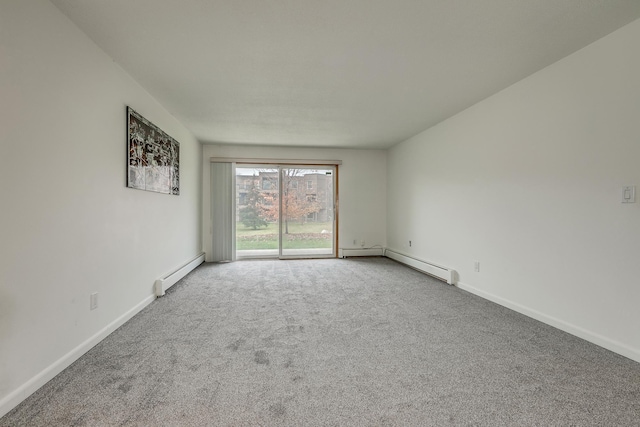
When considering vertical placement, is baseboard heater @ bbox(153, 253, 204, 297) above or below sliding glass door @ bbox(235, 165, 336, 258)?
below

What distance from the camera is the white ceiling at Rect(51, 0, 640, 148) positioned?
1914 mm

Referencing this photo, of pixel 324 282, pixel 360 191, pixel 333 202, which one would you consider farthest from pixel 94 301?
pixel 360 191

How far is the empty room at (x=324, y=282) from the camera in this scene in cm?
160

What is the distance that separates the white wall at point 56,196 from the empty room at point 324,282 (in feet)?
0.05

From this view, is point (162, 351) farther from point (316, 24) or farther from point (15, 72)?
point (316, 24)

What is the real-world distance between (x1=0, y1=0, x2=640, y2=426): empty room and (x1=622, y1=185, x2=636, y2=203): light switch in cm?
1

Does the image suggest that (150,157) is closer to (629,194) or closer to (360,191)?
(360,191)

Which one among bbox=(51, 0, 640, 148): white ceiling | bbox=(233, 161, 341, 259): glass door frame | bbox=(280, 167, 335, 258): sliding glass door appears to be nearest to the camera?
bbox=(51, 0, 640, 148): white ceiling

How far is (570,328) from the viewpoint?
2.49 meters

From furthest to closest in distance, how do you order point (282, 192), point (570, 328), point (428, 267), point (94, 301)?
point (282, 192) → point (428, 267) → point (570, 328) → point (94, 301)

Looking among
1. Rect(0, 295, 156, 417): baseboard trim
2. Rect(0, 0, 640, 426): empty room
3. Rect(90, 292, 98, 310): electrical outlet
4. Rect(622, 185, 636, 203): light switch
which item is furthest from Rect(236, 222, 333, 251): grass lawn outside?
Rect(622, 185, 636, 203): light switch

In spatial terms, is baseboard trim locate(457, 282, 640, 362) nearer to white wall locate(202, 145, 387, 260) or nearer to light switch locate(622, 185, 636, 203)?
light switch locate(622, 185, 636, 203)

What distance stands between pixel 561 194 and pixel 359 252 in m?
4.09

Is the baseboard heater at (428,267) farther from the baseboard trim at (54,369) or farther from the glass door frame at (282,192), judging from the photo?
the baseboard trim at (54,369)
